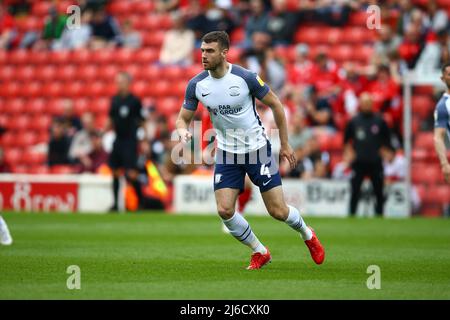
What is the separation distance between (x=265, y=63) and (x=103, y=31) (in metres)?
6.49

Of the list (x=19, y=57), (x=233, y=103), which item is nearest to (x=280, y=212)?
(x=233, y=103)

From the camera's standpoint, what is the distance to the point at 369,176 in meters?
18.9

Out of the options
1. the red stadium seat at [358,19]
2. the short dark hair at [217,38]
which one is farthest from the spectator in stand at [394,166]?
the short dark hair at [217,38]

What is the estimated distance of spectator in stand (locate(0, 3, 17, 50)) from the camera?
28641 millimetres

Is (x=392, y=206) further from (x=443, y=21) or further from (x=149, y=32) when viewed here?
(x=149, y=32)

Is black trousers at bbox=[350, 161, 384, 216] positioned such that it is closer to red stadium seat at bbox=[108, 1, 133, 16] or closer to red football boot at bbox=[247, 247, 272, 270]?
red football boot at bbox=[247, 247, 272, 270]

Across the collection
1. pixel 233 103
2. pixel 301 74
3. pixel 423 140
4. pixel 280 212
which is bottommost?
pixel 280 212

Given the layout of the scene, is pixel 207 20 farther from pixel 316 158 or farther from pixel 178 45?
pixel 316 158

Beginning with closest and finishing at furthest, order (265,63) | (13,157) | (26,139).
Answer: (265,63)
(13,157)
(26,139)

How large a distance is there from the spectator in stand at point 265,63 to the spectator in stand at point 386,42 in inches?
87.6

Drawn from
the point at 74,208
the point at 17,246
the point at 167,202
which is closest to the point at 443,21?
the point at 167,202

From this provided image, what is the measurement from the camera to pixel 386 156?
2027cm

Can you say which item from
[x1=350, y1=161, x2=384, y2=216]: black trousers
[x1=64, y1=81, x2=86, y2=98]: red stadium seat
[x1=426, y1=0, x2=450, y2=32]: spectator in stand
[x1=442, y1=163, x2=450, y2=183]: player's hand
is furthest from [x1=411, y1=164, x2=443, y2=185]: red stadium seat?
[x1=64, y1=81, x2=86, y2=98]: red stadium seat

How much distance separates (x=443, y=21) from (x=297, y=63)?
11.0 ft
